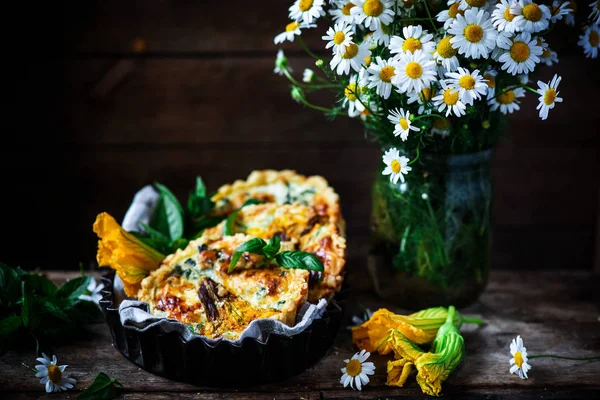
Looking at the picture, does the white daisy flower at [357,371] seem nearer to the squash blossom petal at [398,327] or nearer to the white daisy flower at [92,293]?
the squash blossom petal at [398,327]

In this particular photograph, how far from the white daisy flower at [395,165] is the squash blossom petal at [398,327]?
0.29m

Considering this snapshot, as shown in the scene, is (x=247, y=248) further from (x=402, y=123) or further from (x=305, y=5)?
(x=305, y=5)

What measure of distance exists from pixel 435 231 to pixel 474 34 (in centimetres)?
47

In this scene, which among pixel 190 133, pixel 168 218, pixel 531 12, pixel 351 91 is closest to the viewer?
pixel 531 12

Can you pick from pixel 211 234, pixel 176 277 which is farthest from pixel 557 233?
pixel 176 277

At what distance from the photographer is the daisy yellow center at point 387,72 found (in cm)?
116

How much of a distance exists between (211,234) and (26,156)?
96 cm

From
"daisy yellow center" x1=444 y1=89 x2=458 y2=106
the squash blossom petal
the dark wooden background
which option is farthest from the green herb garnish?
the dark wooden background

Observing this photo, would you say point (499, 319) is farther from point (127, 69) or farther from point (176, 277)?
point (127, 69)

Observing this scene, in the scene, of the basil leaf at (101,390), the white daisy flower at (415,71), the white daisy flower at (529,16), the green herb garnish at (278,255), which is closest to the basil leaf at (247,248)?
the green herb garnish at (278,255)

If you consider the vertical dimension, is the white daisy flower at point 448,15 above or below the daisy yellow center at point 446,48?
above

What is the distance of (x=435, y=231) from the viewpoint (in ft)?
4.61

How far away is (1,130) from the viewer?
Result: 2.06 metres

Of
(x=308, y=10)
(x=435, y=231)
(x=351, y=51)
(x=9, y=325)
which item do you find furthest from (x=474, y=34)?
(x=9, y=325)
